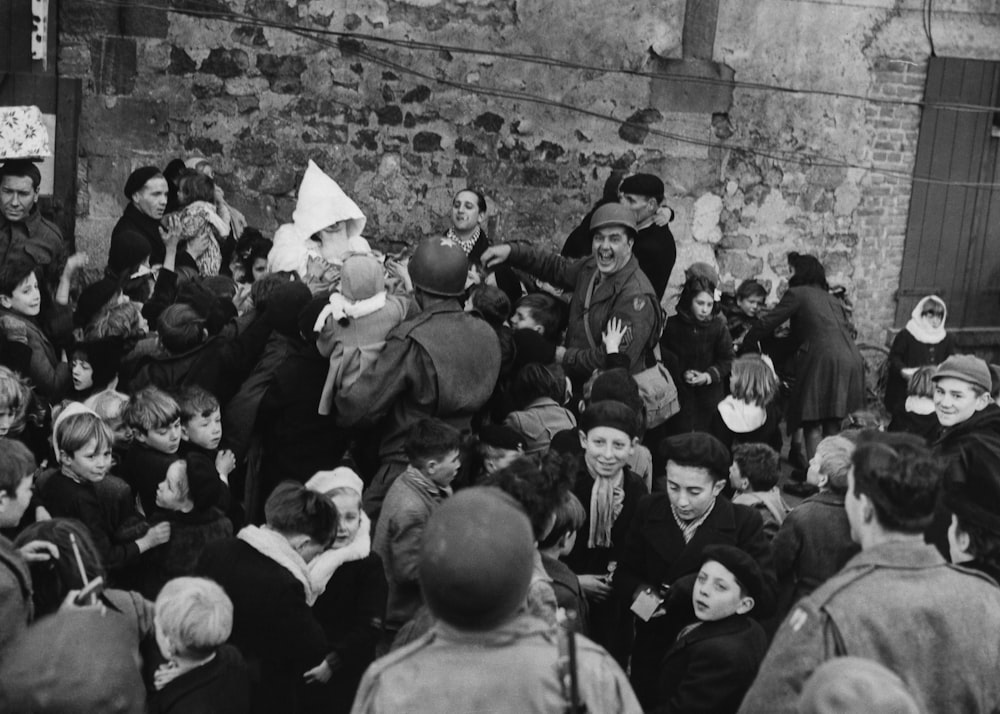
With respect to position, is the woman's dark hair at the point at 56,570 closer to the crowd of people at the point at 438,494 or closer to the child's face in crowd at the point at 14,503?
the crowd of people at the point at 438,494

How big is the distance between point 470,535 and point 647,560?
Answer: 2.43 meters

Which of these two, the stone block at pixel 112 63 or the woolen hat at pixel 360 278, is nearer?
the woolen hat at pixel 360 278

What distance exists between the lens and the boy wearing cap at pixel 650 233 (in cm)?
744

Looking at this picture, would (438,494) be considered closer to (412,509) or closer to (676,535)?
(412,509)

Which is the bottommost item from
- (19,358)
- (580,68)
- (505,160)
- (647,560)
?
(647,560)

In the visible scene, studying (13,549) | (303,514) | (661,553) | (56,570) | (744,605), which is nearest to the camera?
(13,549)

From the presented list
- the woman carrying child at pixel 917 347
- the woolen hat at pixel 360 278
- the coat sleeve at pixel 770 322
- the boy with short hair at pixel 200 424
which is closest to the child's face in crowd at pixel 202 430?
the boy with short hair at pixel 200 424

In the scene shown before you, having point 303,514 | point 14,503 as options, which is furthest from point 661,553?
point 14,503

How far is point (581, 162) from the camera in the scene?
9.42 meters

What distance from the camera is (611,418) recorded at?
501 cm

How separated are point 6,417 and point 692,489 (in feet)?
8.25

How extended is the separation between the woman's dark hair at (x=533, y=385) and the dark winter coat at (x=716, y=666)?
185cm

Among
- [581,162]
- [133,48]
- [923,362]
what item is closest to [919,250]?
[923,362]

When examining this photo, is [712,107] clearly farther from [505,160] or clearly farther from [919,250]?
[919,250]
